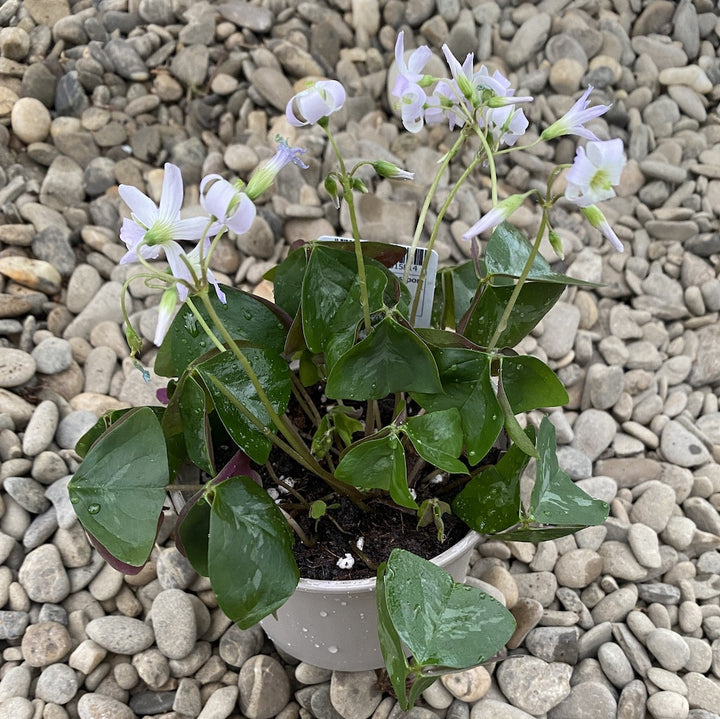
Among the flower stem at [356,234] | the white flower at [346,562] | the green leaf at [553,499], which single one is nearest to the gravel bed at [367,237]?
the white flower at [346,562]

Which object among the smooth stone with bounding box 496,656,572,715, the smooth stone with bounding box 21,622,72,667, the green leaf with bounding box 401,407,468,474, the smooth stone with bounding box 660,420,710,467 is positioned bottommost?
the smooth stone with bounding box 21,622,72,667

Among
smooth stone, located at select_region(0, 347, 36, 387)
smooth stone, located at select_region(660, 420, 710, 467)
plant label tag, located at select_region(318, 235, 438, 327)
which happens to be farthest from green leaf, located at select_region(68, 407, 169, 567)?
smooth stone, located at select_region(660, 420, 710, 467)

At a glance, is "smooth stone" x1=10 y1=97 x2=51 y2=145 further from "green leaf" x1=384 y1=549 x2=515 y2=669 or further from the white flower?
"green leaf" x1=384 y1=549 x2=515 y2=669

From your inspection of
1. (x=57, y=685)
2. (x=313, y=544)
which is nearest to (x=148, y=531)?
(x=313, y=544)

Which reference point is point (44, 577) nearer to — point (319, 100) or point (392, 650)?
point (392, 650)

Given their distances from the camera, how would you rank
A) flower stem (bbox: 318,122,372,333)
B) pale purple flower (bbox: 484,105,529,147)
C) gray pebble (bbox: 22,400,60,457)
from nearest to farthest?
1. flower stem (bbox: 318,122,372,333)
2. pale purple flower (bbox: 484,105,529,147)
3. gray pebble (bbox: 22,400,60,457)

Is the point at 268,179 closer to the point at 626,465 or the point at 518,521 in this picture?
the point at 518,521

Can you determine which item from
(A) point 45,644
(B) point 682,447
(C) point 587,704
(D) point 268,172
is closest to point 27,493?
(A) point 45,644

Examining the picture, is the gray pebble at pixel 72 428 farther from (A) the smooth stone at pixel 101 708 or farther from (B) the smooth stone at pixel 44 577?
(A) the smooth stone at pixel 101 708
